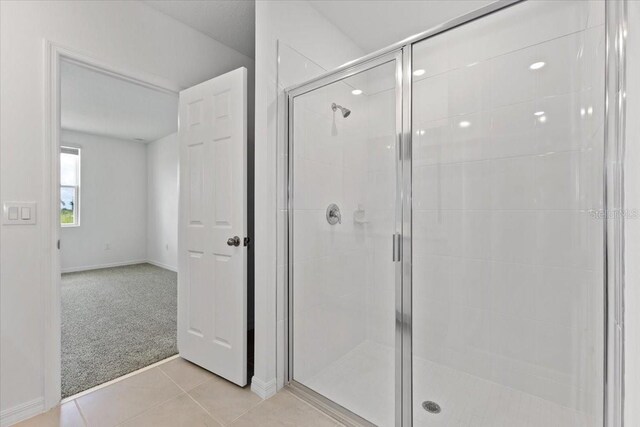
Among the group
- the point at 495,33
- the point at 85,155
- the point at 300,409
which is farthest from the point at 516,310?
the point at 85,155

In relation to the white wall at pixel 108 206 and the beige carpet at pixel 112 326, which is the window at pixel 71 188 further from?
the beige carpet at pixel 112 326

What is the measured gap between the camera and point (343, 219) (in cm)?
197

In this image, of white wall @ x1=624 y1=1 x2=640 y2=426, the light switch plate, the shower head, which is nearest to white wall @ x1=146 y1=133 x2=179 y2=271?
the light switch plate

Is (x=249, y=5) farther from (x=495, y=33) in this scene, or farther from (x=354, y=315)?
(x=354, y=315)

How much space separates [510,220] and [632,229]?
0.83 m

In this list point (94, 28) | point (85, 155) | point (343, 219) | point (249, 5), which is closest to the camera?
point (94, 28)

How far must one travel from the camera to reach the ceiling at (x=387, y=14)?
6.85ft

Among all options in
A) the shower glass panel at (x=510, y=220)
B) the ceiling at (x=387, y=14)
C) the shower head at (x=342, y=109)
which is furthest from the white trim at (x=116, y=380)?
the ceiling at (x=387, y=14)

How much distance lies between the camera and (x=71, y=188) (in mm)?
5379

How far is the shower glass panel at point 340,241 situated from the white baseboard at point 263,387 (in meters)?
0.15

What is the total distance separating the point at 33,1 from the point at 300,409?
264 cm

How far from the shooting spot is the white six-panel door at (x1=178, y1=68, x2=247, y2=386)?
1.90 meters

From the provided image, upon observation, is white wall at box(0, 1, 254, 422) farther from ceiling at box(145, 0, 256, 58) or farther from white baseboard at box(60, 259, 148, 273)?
white baseboard at box(60, 259, 148, 273)

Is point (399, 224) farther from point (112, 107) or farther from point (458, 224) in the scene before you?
point (112, 107)
